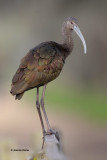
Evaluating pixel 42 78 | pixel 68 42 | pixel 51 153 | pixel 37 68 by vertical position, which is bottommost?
pixel 51 153

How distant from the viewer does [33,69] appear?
620cm

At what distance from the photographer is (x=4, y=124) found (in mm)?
13773

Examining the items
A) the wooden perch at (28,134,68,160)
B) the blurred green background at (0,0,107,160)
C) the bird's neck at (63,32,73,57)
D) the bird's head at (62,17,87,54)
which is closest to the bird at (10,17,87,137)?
the bird's head at (62,17,87,54)

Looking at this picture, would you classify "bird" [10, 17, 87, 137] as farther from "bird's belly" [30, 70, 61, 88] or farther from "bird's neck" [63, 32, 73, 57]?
"bird's neck" [63, 32, 73, 57]

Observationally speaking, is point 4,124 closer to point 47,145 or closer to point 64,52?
point 64,52

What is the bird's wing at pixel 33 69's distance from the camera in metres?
6.11

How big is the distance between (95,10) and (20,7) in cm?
245

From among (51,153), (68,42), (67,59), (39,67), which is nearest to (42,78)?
(39,67)

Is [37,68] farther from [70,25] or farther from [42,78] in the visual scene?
[70,25]

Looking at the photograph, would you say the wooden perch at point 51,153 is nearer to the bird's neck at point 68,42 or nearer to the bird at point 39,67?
the bird at point 39,67

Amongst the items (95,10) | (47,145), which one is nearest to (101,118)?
(95,10)

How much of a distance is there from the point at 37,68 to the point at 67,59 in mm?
10134

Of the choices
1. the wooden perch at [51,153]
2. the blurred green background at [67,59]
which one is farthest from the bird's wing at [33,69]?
the blurred green background at [67,59]

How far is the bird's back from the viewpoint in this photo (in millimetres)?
6121
